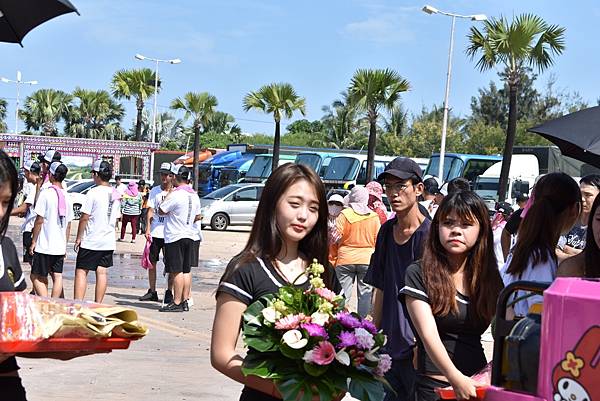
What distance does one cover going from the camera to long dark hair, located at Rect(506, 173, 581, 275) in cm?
474

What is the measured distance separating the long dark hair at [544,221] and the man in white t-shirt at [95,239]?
285 inches

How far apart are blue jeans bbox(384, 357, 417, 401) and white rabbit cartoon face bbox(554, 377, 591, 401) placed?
7.28ft

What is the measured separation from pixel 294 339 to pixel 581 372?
1028 millimetres

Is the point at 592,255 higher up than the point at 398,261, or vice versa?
the point at 592,255

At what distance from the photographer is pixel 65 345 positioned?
3389 millimetres

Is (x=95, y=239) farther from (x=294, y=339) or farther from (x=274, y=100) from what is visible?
(x=274, y=100)

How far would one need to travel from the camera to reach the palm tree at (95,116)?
244 ft

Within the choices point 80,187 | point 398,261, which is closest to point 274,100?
point 80,187

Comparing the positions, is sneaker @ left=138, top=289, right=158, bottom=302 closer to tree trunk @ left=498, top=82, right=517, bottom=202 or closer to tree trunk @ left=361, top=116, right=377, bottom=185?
tree trunk @ left=498, top=82, right=517, bottom=202

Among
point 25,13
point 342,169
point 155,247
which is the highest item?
point 25,13

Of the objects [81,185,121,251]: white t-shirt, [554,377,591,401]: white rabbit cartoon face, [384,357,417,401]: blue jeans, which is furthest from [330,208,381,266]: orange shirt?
[554,377,591,401]: white rabbit cartoon face

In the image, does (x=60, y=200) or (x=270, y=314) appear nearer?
(x=270, y=314)

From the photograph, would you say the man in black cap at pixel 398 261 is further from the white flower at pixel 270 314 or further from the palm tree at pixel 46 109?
the palm tree at pixel 46 109

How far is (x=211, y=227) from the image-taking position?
106 feet
